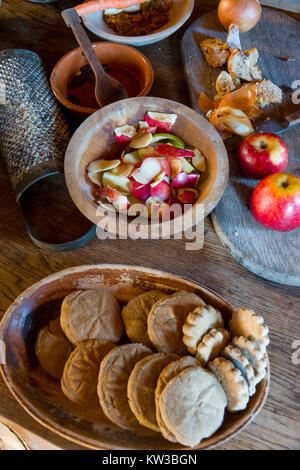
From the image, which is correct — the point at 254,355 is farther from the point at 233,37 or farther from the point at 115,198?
the point at 233,37

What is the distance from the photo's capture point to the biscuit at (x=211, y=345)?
2.80 ft

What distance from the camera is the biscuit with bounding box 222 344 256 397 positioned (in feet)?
2.70

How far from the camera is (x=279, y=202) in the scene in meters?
1.11

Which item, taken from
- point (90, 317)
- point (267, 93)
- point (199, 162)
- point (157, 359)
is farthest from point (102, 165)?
point (267, 93)

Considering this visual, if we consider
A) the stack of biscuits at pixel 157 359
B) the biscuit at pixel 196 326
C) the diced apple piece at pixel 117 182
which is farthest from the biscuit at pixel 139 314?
the diced apple piece at pixel 117 182

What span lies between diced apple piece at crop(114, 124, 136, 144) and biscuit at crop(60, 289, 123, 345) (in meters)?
0.48

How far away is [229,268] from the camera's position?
1.18 m

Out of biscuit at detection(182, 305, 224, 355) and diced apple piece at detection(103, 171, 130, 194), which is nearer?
biscuit at detection(182, 305, 224, 355)

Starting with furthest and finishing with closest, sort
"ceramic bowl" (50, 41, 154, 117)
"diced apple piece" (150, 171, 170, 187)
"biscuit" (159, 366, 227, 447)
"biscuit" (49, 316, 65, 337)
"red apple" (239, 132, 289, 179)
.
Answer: "ceramic bowl" (50, 41, 154, 117), "red apple" (239, 132, 289, 179), "diced apple piece" (150, 171, 170, 187), "biscuit" (49, 316, 65, 337), "biscuit" (159, 366, 227, 447)

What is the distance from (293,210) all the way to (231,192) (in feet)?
0.71

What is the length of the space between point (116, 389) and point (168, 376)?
4.9 inches

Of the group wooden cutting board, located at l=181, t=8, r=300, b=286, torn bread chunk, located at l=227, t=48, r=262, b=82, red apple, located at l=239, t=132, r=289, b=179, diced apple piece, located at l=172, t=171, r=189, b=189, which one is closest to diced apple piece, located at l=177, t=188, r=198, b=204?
diced apple piece, located at l=172, t=171, r=189, b=189

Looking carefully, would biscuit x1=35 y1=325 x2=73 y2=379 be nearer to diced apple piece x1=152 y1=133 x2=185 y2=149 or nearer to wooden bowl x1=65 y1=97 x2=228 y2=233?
wooden bowl x1=65 y1=97 x2=228 y2=233

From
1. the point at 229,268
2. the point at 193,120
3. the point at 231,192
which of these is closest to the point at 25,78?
the point at 193,120
